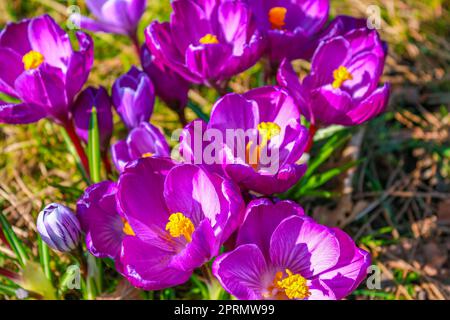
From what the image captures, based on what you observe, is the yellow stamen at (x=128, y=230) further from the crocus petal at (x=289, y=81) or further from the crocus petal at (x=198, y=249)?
the crocus petal at (x=289, y=81)

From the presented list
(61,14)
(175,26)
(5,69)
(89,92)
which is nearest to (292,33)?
(175,26)

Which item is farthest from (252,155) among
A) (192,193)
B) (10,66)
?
(10,66)

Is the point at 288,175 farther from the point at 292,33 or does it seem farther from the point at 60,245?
the point at 60,245

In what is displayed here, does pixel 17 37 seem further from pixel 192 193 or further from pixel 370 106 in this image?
pixel 370 106

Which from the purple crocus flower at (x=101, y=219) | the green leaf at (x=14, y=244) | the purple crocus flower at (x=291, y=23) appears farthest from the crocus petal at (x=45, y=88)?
the purple crocus flower at (x=291, y=23)

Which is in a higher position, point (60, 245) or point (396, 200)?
point (60, 245)

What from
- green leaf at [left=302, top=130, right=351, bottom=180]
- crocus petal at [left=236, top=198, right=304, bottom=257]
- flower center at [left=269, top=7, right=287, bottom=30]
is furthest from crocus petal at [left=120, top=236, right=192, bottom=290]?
flower center at [left=269, top=7, right=287, bottom=30]
